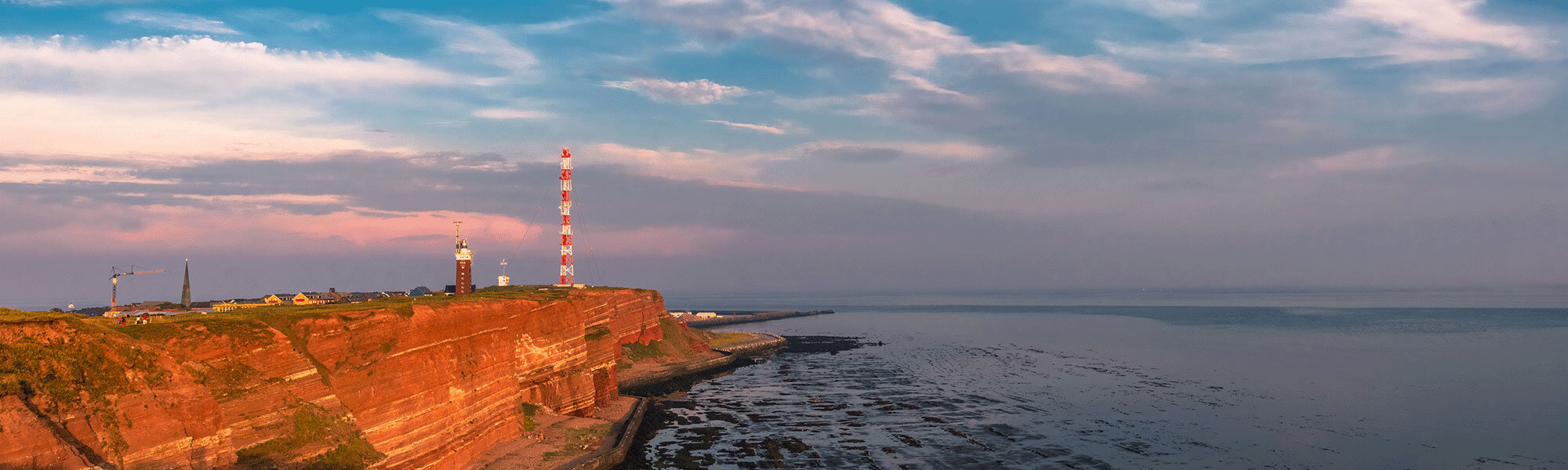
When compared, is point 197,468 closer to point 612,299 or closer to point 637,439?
point 637,439

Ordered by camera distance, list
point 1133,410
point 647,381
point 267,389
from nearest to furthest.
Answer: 1. point 267,389
2. point 1133,410
3. point 647,381

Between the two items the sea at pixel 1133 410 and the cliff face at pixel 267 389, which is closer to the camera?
the cliff face at pixel 267 389

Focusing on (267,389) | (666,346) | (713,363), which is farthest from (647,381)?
(267,389)

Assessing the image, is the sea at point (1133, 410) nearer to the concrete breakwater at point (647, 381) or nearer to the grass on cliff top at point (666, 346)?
the concrete breakwater at point (647, 381)

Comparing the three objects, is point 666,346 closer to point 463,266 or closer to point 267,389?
point 463,266

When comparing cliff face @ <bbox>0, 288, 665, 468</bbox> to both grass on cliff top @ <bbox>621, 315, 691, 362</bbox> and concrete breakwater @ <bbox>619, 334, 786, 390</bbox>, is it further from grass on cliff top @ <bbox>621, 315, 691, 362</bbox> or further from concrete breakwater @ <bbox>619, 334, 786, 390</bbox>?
grass on cliff top @ <bbox>621, 315, 691, 362</bbox>

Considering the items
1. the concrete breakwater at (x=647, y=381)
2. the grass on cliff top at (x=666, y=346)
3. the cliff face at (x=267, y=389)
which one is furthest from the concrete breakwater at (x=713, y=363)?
the cliff face at (x=267, y=389)

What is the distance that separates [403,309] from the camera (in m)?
39.2

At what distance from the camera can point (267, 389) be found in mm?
29891

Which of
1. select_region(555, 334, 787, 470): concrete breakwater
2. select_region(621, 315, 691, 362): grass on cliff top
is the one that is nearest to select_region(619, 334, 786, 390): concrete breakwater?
select_region(555, 334, 787, 470): concrete breakwater

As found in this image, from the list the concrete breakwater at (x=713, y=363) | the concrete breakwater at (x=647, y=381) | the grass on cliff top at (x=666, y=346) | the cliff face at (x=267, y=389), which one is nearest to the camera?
the cliff face at (x=267, y=389)

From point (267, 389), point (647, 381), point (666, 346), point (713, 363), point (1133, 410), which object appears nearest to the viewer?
point (267, 389)

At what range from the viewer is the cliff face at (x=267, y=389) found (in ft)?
76.0

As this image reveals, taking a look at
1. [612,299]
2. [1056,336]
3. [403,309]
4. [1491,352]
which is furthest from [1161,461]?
[1056,336]
